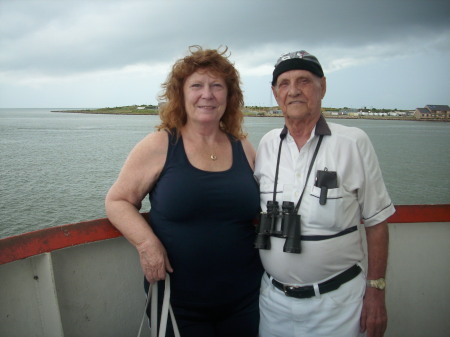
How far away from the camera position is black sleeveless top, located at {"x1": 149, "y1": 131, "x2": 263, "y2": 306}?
1.85m

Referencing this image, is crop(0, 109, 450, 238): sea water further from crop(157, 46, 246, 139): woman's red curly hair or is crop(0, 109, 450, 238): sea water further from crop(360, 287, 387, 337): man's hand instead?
crop(360, 287, 387, 337): man's hand

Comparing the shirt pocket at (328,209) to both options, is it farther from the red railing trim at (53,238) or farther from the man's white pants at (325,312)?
the red railing trim at (53,238)

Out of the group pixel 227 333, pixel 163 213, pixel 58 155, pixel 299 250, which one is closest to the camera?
pixel 299 250

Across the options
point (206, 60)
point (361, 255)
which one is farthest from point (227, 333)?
point (206, 60)

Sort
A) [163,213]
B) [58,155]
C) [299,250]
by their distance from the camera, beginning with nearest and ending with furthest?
[299,250]
[163,213]
[58,155]

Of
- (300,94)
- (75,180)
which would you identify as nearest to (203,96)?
(300,94)

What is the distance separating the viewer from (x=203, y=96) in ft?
6.60

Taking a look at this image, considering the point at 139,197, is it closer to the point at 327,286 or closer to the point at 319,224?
the point at 319,224

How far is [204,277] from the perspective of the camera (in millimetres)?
1929

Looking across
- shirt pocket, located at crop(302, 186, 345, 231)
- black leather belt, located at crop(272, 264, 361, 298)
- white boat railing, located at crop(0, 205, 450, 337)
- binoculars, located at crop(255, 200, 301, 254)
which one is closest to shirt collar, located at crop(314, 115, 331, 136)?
shirt pocket, located at crop(302, 186, 345, 231)

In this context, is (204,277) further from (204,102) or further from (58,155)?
(58,155)

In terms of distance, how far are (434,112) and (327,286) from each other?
11299cm

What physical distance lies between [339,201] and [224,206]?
1.93ft

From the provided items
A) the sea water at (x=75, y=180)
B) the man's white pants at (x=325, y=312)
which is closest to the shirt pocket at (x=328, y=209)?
the man's white pants at (x=325, y=312)
